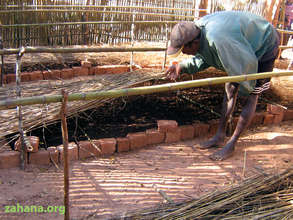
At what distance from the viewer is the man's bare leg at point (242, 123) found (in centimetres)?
317

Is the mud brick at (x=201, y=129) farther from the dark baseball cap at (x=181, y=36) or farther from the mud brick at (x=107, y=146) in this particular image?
the dark baseball cap at (x=181, y=36)

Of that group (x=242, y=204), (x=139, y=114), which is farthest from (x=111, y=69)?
(x=242, y=204)

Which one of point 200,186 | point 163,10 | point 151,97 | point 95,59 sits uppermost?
point 163,10

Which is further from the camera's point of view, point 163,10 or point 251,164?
point 163,10

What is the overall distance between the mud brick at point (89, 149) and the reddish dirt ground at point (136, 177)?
8 cm

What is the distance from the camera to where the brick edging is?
9.52ft

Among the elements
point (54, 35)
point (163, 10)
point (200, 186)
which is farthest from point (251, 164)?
point (163, 10)

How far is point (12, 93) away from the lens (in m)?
3.32

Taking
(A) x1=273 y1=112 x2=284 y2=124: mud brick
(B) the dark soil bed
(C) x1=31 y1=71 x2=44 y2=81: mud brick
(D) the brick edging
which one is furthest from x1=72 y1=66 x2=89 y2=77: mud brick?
(A) x1=273 y1=112 x2=284 y2=124: mud brick

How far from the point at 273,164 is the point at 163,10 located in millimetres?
5633

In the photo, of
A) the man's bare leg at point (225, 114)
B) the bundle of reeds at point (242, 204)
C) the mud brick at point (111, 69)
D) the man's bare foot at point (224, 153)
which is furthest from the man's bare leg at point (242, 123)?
the mud brick at point (111, 69)

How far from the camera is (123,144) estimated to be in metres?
3.30

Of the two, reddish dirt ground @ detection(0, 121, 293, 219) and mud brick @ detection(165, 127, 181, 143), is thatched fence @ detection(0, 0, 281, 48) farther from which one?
reddish dirt ground @ detection(0, 121, 293, 219)

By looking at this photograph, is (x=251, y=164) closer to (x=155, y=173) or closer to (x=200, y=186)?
(x=200, y=186)
